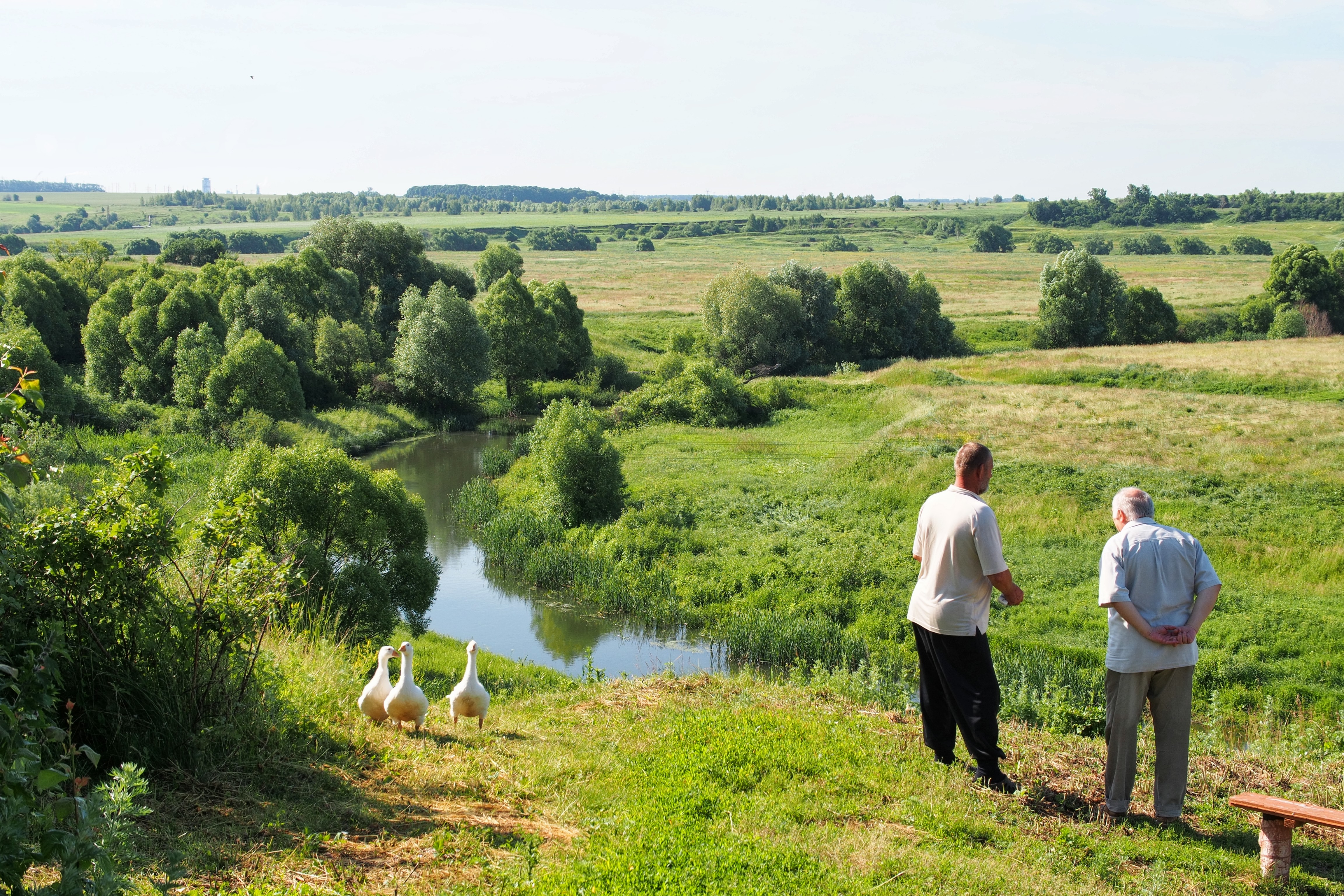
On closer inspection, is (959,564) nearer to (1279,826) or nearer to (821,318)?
(1279,826)

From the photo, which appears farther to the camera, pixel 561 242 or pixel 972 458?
pixel 561 242

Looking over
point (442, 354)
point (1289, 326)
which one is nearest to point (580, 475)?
point (442, 354)

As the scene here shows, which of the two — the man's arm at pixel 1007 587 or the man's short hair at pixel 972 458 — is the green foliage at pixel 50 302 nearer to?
the man's short hair at pixel 972 458

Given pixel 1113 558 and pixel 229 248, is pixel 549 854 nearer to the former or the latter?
pixel 1113 558

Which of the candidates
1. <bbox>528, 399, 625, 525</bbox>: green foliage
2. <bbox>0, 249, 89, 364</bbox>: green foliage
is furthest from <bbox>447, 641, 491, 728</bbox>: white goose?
<bbox>0, 249, 89, 364</bbox>: green foliage

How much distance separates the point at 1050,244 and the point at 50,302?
12404 centimetres

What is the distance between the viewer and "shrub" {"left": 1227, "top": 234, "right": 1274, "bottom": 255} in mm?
114438

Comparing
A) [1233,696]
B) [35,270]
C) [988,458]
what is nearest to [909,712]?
[988,458]

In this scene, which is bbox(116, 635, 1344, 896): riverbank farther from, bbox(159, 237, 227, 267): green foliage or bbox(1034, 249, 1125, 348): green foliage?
bbox(159, 237, 227, 267): green foliage

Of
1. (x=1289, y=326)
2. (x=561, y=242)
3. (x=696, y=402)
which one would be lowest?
(x=696, y=402)

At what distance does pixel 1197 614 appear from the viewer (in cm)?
608

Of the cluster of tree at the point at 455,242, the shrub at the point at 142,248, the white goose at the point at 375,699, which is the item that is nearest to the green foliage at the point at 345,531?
the white goose at the point at 375,699

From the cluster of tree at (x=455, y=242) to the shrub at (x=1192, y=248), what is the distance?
95368 millimetres

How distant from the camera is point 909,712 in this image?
9086 millimetres
